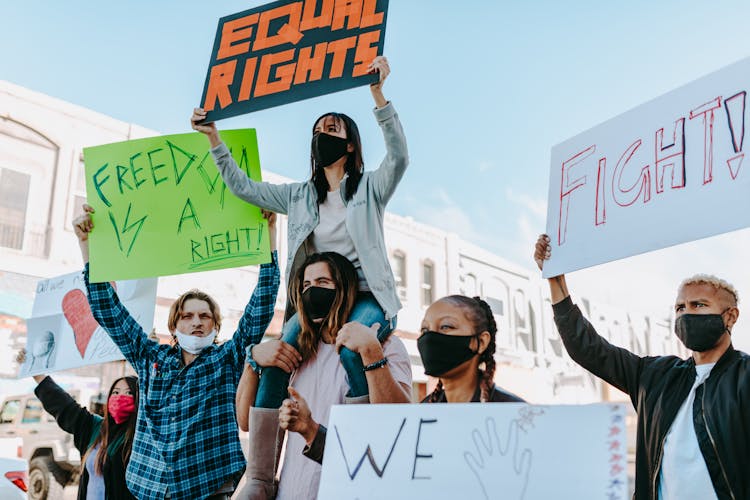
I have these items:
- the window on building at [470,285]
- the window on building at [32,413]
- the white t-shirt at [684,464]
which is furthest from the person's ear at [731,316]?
the window on building at [470,285]

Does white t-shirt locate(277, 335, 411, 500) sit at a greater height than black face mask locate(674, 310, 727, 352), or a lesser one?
lesser

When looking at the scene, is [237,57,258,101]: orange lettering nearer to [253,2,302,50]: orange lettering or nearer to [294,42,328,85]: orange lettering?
[253,2,302,50]: orange lettering

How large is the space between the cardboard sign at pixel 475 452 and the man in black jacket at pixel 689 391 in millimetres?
1137

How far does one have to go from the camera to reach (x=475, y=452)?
187 cm

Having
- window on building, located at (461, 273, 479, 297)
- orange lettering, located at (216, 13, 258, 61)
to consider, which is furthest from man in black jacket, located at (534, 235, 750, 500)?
window on building, located at (461, 273, 479, 297)

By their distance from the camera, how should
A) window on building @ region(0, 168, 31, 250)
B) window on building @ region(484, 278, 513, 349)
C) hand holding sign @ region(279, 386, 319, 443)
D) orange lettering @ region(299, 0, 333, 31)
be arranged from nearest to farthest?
hand holding sign @ region(279, 386, 319, 443), orange lettering @ region(299, 0, 333, 31), window on building @ region(0, 168, 31, 250), window on building @ region(484, 278, 513, 349)

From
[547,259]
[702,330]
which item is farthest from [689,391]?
[547,259]

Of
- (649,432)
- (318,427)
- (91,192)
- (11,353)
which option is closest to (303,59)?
(91,192)

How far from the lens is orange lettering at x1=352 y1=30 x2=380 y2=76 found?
10.4 ft

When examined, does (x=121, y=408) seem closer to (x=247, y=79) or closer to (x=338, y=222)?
(x=338, y=222)

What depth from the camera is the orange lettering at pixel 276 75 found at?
11.4 feet

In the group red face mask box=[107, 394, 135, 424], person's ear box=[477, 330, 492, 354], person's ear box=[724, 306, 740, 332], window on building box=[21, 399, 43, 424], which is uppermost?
person's ear box=[724, 306, 740, 332]

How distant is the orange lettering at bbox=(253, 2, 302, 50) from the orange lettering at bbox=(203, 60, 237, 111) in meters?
0.17

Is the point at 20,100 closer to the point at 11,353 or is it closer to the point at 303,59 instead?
the point at 11,353
